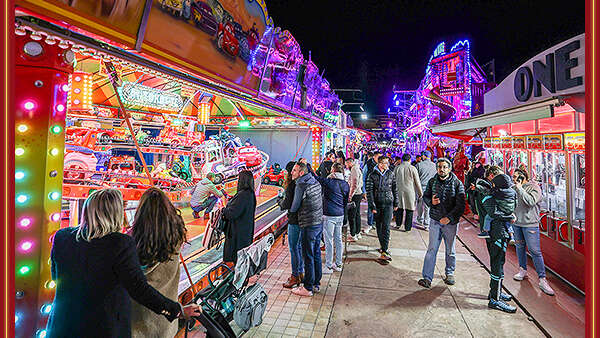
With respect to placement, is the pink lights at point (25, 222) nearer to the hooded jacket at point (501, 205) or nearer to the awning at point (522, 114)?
the hooded jacket at point (501, 205)

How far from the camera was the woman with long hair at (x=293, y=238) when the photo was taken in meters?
4.76

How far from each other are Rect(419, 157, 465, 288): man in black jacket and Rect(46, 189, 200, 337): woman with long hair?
4440 mm

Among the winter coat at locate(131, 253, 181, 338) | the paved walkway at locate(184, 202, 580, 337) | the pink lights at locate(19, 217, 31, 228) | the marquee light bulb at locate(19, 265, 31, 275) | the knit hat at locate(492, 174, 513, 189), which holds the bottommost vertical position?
the paved walkway at locate(184, 202, 580, 337)

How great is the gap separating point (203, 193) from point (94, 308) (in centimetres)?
449

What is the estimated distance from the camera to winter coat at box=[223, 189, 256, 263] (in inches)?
165

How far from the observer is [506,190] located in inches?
164

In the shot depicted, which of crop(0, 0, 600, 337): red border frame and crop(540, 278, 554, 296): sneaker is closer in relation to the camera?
crop(0, 0, 600, 337): red border frame

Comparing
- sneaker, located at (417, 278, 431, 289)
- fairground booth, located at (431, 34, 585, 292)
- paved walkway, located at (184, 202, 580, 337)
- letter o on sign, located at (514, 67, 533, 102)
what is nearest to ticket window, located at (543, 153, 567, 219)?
fairground booth, located at (431, 34, 585, 292)

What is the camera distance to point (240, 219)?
426 cm

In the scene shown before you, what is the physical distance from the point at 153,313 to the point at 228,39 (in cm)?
358

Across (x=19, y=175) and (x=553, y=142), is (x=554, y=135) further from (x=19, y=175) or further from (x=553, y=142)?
(x=19, y=175)

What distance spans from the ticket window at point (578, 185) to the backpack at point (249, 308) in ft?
20.6

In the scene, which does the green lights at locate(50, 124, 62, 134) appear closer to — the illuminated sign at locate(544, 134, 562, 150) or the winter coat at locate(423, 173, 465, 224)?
the winter coat at locate(423, 173, 465, 224)

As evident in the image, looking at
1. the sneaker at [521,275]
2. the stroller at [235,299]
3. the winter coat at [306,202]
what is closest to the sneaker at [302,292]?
the winter coat at [306,202]
